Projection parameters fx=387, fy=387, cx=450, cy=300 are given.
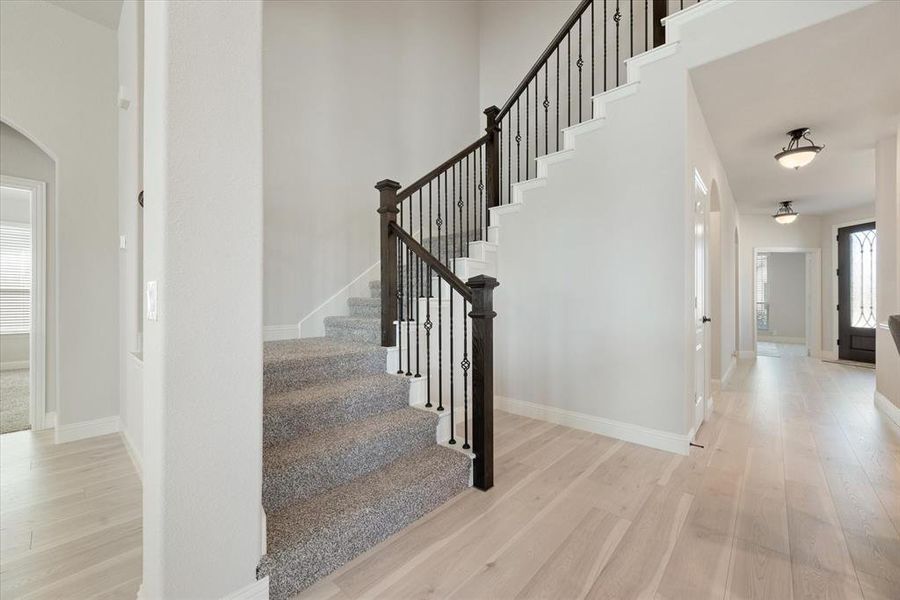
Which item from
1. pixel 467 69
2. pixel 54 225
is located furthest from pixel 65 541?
pixel 467 69

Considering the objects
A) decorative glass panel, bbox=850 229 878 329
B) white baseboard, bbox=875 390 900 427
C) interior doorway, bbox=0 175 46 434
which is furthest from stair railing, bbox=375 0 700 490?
decorative glass panel, bbox=850 229 878 329

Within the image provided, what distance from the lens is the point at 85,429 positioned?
309 cm

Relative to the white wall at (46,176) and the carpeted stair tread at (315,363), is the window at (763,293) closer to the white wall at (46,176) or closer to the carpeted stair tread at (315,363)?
the carpeted stair tread at (315,363)

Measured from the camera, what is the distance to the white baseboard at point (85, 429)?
2.98 metres

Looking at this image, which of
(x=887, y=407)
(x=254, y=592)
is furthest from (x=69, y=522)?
(x=887, y=407)

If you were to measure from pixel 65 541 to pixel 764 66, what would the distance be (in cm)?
467

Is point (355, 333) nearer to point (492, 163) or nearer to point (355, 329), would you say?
point (355, 329)

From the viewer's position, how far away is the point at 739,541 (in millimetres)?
1730

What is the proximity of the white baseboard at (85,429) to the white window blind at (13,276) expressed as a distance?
4.82 m

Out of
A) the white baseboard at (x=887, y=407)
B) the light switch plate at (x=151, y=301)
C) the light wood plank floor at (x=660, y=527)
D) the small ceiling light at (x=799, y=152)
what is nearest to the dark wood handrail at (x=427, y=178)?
the light switch plate at (x=151, y=301)

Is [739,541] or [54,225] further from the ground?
[54,225]

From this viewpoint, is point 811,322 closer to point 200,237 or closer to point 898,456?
point 898,456

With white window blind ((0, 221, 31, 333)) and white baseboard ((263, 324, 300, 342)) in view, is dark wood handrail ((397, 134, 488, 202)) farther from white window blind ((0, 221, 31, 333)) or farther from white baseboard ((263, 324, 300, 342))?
white window blind ((0, 221, 31, 333))

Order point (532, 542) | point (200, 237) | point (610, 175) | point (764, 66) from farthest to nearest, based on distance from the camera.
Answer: point (610, 175) → point (764, 66) → point (532, 542) → point (200, 237)
